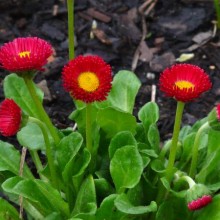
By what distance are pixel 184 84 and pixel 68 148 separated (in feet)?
1.67

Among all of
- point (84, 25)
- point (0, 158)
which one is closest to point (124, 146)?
point (0, 158)

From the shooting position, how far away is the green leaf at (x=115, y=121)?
225 cm

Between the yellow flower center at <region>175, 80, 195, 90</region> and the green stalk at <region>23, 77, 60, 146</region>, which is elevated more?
the yellow flower center at <region>175, 80, 195, 90</region>

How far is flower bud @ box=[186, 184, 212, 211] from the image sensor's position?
6.42 feet

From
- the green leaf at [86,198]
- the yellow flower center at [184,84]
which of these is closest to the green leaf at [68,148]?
the green leaf at [86,198]

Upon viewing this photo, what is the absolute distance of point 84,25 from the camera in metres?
3.57

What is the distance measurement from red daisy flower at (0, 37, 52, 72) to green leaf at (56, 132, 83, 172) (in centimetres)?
35

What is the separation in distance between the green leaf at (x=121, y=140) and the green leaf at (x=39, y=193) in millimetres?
259

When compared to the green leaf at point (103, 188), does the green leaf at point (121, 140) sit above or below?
above

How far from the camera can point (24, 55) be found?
1945 millimetres

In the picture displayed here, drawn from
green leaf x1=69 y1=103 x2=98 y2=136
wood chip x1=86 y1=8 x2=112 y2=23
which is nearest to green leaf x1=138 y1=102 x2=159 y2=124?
green leaf x1=69 y1=103 x2=98 y2=136

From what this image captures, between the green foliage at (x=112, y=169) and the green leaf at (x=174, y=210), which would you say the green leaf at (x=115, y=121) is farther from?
the green leaf at (x=174, y=210)

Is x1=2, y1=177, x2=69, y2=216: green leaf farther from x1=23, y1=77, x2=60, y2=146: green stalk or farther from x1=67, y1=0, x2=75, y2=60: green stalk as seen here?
x1=67, y1=0, x2=75, y2=60: green stalk

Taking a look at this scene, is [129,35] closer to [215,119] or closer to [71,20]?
[71,20]
